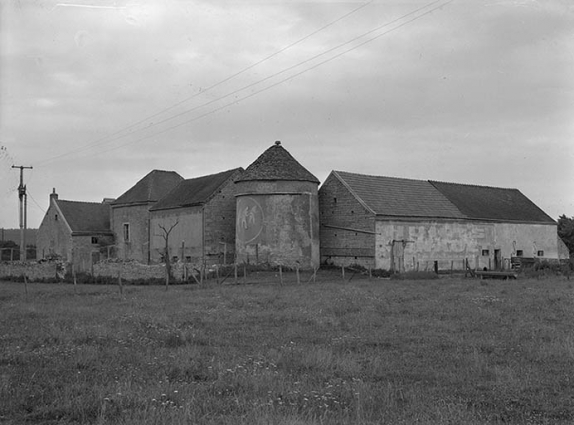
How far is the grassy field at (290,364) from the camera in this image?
7.55 metres

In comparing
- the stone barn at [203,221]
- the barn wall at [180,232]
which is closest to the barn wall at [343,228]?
the stone barn at [203,221]

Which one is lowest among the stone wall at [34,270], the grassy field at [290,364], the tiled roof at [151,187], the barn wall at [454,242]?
the grassy field at [290,364]

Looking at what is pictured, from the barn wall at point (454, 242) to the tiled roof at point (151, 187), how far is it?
20.4m

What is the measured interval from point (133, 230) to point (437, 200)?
79.4 feet

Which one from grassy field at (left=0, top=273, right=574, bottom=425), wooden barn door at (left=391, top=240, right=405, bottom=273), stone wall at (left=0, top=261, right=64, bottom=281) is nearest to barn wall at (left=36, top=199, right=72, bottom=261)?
stone wall at (left=0, top=261, right=64, bottom=281)

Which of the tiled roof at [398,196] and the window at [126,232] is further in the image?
the window at [126,232]

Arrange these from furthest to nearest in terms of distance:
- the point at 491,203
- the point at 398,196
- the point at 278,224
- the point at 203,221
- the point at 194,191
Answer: the point at 491,203 → the point at 194,191 → the point at 398,196 → the point at 203,221 → the point at 278,224

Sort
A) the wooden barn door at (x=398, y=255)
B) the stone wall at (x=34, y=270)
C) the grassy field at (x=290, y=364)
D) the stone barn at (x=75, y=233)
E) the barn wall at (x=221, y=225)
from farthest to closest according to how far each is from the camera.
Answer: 1. the stone barn at (x=75, y=233)
2. the barn wall at (x=221, y=225)
3. the stone wall at (x=34, y=270)
4. the wooden barn door at (x=398, y=255)
5. the grassy field at (x=290, y=364)

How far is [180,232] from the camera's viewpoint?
45906 mm

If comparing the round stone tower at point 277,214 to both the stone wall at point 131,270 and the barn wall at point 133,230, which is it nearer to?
the stone wall at point 131,270

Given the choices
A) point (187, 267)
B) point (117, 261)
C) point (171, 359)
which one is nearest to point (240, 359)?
point (171, 359)

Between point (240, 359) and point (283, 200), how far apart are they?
29.7 m

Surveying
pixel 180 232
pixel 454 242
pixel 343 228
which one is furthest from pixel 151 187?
pixel 454 242

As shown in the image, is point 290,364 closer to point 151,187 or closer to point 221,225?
point 221,225
